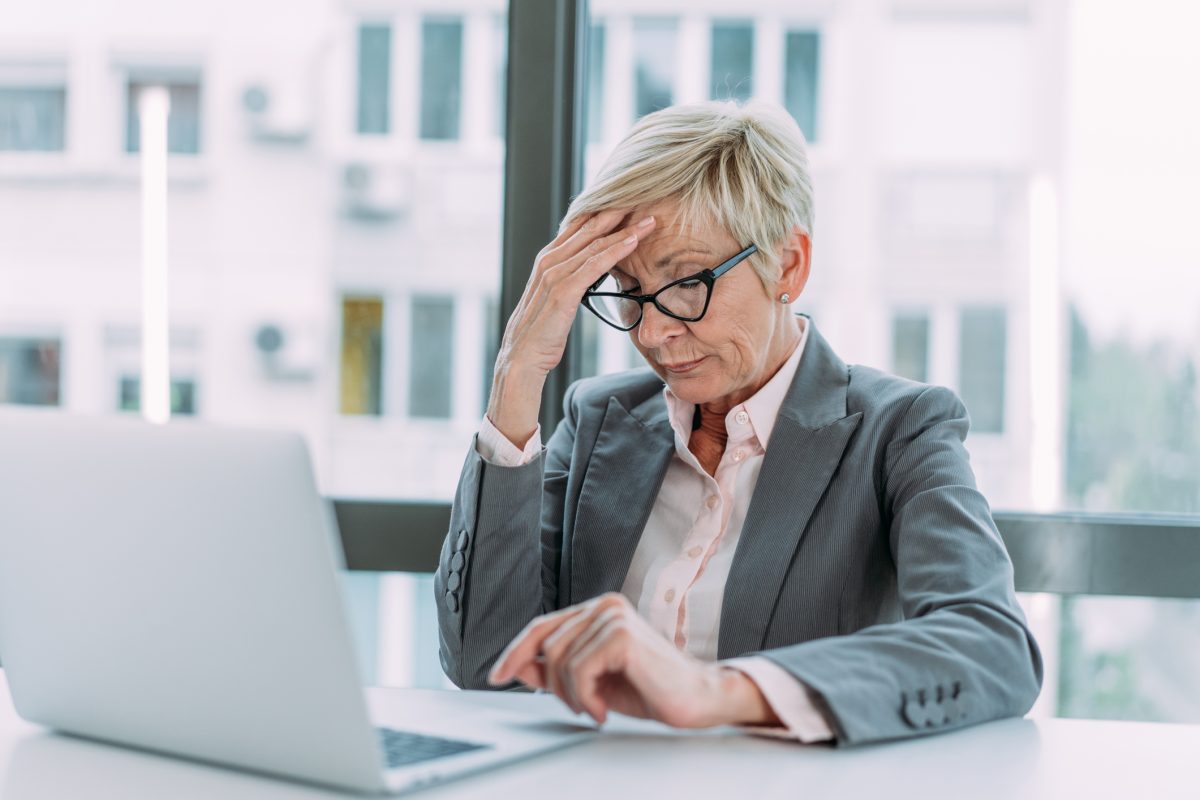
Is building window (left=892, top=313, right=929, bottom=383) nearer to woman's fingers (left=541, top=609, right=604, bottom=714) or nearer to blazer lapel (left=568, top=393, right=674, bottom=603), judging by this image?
blazer lapel (left=568, top=393, right=674, bottom=603)

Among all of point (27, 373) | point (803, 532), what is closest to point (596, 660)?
point (803, 532)

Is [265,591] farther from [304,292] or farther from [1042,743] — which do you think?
[304,292]

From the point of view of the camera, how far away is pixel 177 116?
8.48 feet

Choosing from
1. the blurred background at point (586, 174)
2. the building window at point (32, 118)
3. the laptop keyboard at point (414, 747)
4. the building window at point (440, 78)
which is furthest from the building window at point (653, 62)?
the laptop keyboard at point (414, 747)

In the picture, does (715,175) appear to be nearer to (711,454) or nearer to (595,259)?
(595,259)

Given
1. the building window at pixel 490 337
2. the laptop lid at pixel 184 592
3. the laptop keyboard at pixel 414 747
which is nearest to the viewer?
the laptop lid at pixel 184 592

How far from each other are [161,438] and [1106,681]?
6.08 feet

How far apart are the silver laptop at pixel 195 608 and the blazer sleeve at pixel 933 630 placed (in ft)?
0.77

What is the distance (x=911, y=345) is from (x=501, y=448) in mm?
1064

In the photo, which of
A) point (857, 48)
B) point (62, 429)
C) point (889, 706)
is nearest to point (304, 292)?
point (857, 48)

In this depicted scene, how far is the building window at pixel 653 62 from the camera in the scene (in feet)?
7.32

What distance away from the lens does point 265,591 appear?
2.71ft

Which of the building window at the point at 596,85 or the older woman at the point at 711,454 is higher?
the building window at the point at 596,85

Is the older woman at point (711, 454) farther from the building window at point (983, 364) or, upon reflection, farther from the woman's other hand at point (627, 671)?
the building window at point (983, 364)
